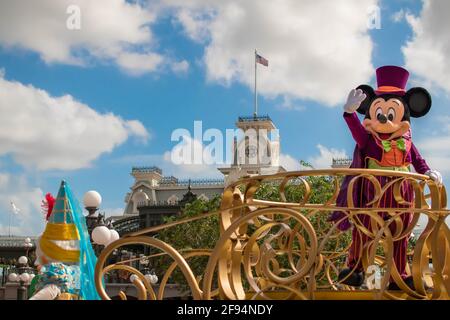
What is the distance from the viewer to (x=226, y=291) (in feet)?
16.0

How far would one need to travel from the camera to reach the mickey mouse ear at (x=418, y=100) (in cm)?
672

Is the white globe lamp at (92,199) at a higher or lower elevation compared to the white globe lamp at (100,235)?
higher

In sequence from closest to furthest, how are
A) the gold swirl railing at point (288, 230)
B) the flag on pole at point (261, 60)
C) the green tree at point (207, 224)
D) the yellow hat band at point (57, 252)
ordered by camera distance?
the gold swirl railing at point (288, 230) → the yellow hat band at point (57, 252) → the green tree at point (207, 224) → the flag on pole at point (261, 60)

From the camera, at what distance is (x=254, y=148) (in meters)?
49.6

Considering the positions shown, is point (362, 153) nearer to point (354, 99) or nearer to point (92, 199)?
point (354, 99)

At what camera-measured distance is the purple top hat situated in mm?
6727

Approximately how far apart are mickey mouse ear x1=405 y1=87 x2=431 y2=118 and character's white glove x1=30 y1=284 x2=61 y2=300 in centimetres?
378

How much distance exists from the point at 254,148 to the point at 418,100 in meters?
42.9

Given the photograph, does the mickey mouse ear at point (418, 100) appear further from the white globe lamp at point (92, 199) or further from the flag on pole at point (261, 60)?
the flag on pole at point (261, 60)

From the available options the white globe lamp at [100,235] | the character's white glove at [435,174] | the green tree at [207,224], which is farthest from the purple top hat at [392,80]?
the green tree at [207,224]

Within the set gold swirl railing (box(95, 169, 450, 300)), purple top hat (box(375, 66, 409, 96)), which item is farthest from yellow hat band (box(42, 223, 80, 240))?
purple top hat (box(375, 66, 409, 96))

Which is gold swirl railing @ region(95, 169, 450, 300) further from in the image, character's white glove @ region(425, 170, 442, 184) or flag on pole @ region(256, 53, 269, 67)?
flag on pole @ region(256, 53, 269, 67)

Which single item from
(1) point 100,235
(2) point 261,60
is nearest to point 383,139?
(1) point 100,235
